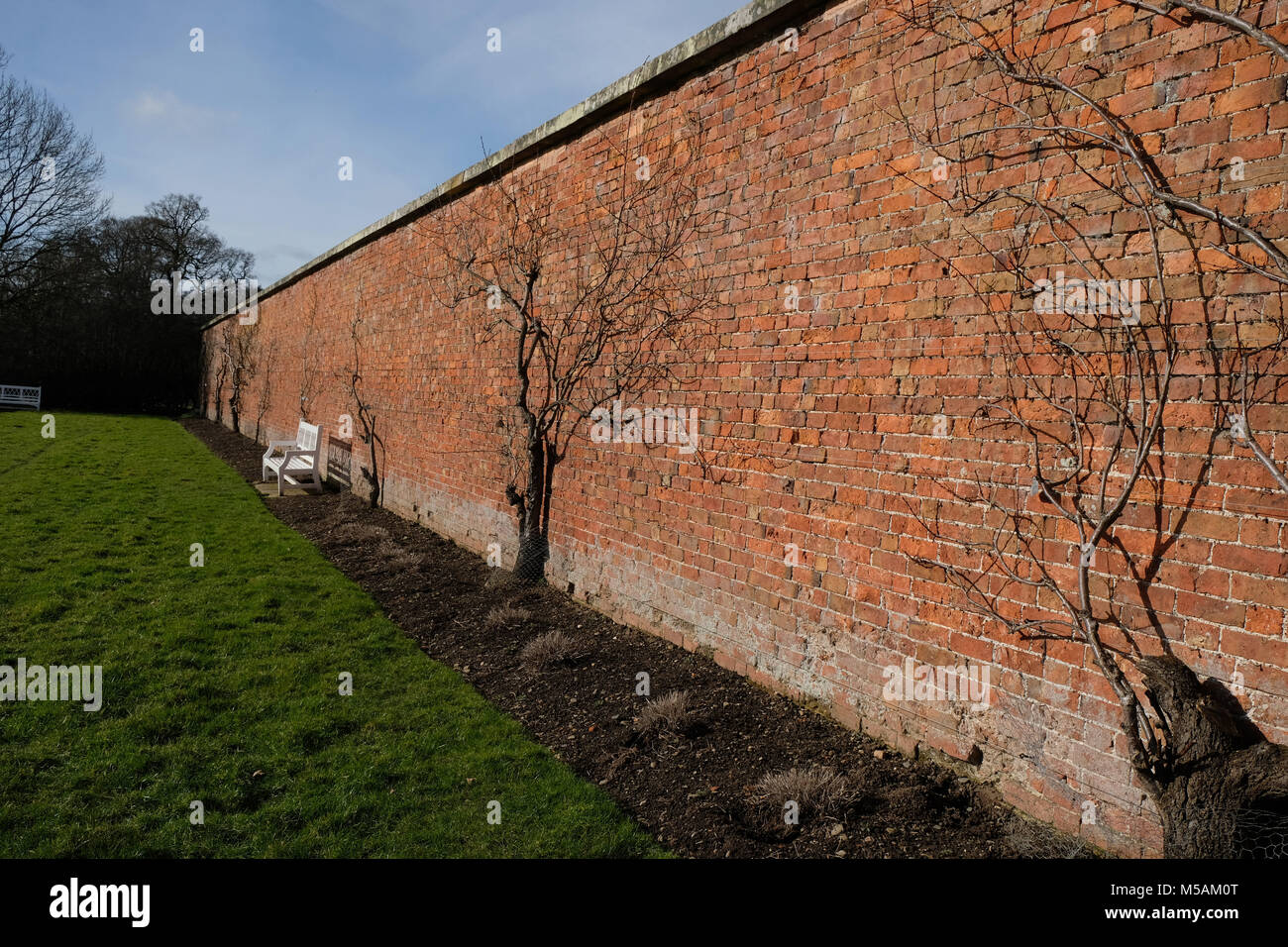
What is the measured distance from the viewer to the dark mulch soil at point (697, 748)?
267 centimetres

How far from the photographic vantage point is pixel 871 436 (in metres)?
3.31

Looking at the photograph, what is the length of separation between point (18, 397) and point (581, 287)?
30.9 m

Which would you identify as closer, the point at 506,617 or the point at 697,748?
the point at 697,748

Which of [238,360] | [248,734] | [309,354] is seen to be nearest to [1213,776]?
[248,734]

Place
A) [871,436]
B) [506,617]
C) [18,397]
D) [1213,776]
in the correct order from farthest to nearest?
[18,397], [506,617], [871,436], [1213,776]

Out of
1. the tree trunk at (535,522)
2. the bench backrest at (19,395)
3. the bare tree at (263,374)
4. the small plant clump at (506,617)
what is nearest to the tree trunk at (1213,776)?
the small plant clump at (506,617)

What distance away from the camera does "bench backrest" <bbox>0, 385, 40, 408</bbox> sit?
2550 centimetres

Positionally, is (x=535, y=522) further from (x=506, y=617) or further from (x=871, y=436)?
(x=871, y=436)

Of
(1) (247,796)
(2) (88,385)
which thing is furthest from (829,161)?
(2) (88,385)

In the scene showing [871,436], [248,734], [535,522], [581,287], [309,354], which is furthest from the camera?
[309,354]

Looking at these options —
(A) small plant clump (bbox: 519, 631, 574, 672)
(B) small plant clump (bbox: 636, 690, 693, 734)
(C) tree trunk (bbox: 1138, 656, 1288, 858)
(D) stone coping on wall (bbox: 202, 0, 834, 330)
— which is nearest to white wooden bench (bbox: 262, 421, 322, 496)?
(D) stone coping on wall (bbox: 202, 0, 834, 330)

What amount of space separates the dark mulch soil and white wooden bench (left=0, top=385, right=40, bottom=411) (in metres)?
29.2

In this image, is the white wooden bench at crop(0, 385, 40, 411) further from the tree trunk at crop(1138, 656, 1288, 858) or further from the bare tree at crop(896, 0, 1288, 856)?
the tree trunk at crop(1138, 656, 1288, 858)
